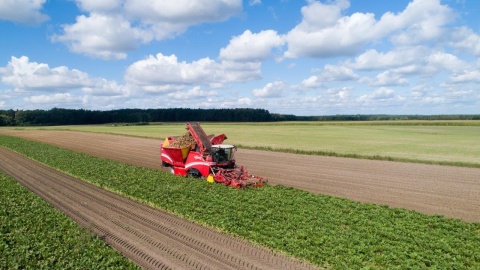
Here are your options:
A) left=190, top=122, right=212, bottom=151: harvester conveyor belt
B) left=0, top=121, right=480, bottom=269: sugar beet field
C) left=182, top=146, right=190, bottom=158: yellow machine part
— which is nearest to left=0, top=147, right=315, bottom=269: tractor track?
left=0, top=121, right=480, bottom=269: sugar beet field

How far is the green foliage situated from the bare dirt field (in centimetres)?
1107

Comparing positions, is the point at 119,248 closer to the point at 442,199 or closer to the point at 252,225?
the point at 252,225

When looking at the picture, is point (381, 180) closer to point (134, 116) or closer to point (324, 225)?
point (324, 225)

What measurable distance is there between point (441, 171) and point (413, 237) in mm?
15513

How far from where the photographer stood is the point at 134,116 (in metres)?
120

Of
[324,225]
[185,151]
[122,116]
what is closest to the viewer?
[324,225]

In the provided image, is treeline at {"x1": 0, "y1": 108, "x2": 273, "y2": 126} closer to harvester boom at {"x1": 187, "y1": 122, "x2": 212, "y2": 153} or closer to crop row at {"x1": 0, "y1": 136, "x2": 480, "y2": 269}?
harvester boom at {"x1": 187, "y1": 122, "x2": 212, "y2": 153}

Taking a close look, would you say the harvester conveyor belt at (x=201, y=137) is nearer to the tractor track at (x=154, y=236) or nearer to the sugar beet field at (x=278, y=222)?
the sugar beet field at (x=278, y=222)

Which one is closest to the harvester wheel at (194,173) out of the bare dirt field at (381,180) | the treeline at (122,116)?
the bare dirt field at (381,180)

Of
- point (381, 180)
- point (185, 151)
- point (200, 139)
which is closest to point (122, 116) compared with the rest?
point (185, 151)

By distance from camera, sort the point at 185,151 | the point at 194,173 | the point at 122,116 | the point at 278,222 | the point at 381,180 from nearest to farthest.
Result: the point at 278,222 → the point at 194,173 → the point at 381,180 → the point at 185,151 → the point at 122,116

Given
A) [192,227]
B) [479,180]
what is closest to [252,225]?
[192,227]

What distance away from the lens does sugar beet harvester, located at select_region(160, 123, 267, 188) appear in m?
18.3

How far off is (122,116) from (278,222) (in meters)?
118
